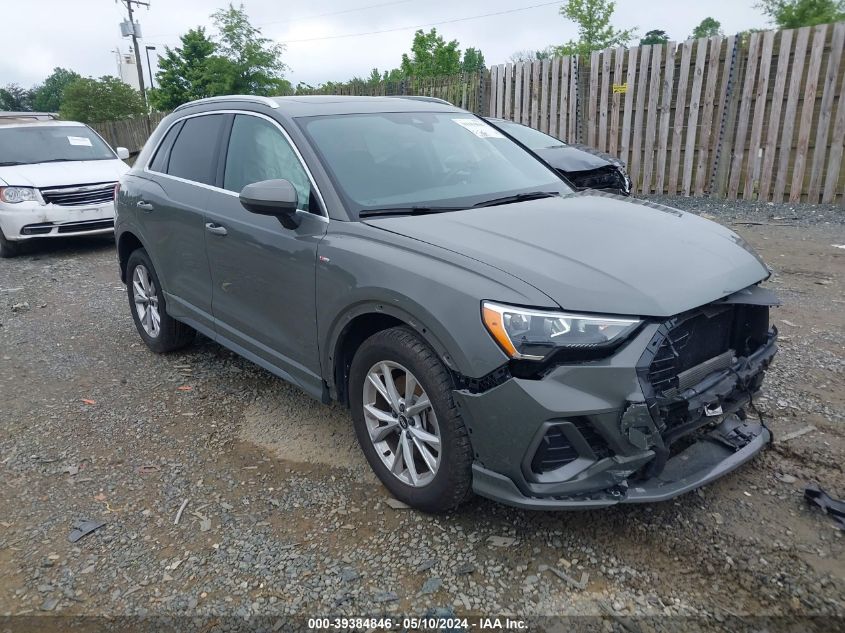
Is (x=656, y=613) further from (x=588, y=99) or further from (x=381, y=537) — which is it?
(x=588, y=99)

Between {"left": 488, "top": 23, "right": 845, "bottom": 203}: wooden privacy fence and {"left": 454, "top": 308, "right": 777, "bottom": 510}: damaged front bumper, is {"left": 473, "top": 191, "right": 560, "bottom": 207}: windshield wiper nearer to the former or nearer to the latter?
{"left": 454, "top": 308, "right": 777, "bottom": 510}: damaged front bumper

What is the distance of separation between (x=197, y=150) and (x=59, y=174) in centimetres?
590

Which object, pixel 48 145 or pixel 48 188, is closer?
pixel 48 188

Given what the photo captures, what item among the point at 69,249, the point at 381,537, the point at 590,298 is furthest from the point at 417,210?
the point at 69,249

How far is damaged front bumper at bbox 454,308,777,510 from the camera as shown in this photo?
236 centimetres

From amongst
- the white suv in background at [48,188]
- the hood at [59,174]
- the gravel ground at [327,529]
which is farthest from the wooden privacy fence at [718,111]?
the white suv in background at [48,188]

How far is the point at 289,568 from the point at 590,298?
164 centimetres

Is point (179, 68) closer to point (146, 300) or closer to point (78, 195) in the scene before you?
point (78, 195)

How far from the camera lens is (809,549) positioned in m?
2.61

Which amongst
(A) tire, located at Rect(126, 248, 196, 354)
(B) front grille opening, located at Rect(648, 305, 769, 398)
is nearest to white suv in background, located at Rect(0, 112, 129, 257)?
(A) tire, located at Rect(126, 248, 196, 354)

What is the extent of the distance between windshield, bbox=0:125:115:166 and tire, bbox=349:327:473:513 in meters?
8.71

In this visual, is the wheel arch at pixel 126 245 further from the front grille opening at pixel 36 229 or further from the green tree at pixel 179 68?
the green tree at pixel 179 68

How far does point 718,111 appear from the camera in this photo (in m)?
10.1

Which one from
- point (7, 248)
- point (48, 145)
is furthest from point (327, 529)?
point (48, 145)
